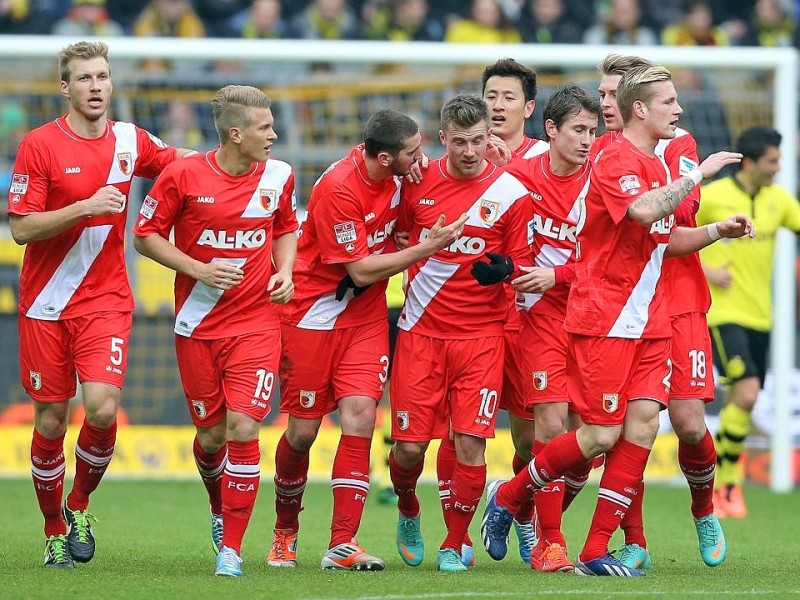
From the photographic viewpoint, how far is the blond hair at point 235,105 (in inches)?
290

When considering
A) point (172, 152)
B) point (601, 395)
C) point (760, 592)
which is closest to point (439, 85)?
point (172, 152)

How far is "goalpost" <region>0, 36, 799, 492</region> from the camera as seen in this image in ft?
39.9

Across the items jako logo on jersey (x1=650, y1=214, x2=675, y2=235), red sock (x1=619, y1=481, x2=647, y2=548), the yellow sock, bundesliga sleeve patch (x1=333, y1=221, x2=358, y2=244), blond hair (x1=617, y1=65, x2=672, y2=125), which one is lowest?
the yellow sock

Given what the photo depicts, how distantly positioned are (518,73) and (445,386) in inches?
76.1

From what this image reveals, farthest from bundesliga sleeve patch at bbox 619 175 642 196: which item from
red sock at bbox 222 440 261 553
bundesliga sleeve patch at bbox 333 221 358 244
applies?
red sock at bbox 222 440 261 553

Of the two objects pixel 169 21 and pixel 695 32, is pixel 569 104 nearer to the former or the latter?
pixel 169 21

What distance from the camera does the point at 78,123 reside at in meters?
7.70

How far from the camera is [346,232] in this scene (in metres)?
7.45

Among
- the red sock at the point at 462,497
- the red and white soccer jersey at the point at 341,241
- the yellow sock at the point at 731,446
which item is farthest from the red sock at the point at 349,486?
the yellow sock at the point at 731,446

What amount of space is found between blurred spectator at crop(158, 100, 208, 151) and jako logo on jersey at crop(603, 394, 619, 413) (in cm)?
739

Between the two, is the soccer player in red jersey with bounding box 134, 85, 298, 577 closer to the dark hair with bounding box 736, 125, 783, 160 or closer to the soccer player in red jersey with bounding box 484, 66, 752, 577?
the soccer player in red jersey with bounding box 484, 66, 752, 577

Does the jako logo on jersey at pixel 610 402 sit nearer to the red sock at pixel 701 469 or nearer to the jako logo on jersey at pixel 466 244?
the red sock at pixel 701 469

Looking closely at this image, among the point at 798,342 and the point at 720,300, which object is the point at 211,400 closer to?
the point at 720,300

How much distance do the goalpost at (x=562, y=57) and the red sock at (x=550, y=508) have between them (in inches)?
205
